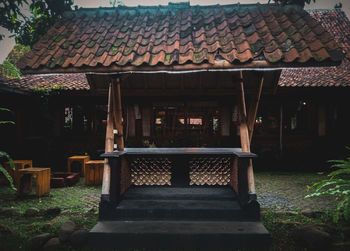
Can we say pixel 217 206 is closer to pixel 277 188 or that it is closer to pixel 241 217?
pixel 241 217

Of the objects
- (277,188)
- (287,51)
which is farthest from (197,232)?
(277,188)

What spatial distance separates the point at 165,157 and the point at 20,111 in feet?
28.9

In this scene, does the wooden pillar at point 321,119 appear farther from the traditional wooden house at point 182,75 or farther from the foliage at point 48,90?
the foliage at point 48,90

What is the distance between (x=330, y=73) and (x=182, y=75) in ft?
30.3

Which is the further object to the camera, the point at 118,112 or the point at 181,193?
the point at 118,112

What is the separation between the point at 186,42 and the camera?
159 inches

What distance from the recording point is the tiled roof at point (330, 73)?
380 inches

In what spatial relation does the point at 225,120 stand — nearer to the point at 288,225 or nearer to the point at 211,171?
the point at 211,171

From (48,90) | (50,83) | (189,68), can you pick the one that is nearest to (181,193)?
(189,68)

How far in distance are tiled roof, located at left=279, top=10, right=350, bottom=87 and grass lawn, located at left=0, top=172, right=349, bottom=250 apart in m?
4.76

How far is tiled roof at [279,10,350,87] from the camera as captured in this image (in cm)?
966

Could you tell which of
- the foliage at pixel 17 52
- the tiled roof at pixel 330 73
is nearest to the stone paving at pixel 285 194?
the tiled roof at pixel 330 73

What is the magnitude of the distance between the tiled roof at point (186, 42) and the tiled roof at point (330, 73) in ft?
20.2

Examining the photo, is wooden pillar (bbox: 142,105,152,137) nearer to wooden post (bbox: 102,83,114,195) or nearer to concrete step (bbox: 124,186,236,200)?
concrete step (bbox: 124,186,236,200)
